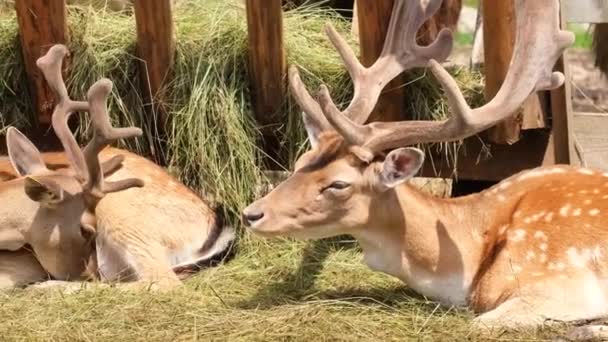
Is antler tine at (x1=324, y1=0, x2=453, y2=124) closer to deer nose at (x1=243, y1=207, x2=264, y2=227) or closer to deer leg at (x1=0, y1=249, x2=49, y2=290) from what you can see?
deer nose at (x1=243, y1=207, x2=264, y2=227)

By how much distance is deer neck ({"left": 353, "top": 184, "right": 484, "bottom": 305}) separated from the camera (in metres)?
6.83

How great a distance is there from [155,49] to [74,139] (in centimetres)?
75

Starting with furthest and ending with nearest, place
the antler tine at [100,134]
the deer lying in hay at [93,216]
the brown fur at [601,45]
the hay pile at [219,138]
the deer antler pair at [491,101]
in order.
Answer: the brown fur at [601,45] → the deer lying in hay at [93,216] → the antler tine at [100,134] → the hay pile at [219,138] → the deer antler pair at [491,101]

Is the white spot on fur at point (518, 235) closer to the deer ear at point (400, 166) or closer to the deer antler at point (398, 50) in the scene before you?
the deer ear at point (400, 166)

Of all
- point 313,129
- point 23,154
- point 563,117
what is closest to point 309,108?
point 313,129

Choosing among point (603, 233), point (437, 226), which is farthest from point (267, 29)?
point (603, 233)

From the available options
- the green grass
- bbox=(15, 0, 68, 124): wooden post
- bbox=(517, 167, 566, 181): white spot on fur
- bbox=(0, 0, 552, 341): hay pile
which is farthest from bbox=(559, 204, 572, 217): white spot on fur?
bbox=(15, 0, 68, 124): wooden post

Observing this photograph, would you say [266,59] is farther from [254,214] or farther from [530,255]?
[530,255]

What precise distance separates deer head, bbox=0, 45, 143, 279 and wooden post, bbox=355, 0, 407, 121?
4.67ft

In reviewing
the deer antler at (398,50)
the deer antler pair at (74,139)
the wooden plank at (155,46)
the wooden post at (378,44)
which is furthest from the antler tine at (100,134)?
the wooden post at (378,44)

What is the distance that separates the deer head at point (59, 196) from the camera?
768 cm

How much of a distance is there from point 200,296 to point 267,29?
5.16 ft

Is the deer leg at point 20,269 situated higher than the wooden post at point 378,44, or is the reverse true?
the wooden post at point 378,44

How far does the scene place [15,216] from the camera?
7836 millimetres
